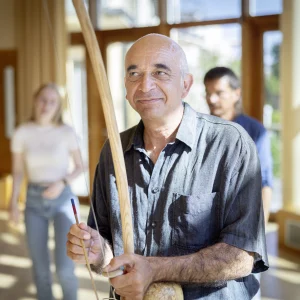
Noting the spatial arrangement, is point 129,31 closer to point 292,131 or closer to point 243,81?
point 243,81

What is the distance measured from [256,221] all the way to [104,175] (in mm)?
462

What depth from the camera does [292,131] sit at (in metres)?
5.08

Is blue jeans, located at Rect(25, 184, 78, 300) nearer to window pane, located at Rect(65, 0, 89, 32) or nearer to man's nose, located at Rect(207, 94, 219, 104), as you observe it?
man's nose, located at Rect(207, 94, 219, 104)

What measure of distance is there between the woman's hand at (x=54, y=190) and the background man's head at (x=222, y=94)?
0.99 m

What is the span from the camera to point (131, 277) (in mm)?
1087

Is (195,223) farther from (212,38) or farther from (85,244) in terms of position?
(212,38)

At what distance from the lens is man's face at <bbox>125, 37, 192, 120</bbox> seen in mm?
1259

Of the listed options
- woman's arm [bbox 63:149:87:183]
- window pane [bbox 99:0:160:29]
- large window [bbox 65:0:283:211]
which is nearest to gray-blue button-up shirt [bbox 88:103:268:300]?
woman's arm [bbox 63:149:87:183]

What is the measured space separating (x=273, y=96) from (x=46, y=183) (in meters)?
3.96

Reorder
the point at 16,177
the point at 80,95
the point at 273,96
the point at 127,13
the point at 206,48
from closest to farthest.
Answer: the point at 16,177 → the point at 273,96 → the point at 206,48 → the point at 127,13 → the point at 80,95

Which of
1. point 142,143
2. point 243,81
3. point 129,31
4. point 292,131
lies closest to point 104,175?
point 142,143

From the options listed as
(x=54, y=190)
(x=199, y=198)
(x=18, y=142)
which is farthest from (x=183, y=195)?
(x=18, y=142)

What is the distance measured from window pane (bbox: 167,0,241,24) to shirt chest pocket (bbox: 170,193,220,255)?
17.8ft

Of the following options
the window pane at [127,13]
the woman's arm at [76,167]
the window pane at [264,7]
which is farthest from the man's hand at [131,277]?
the window pane at [127,13]
